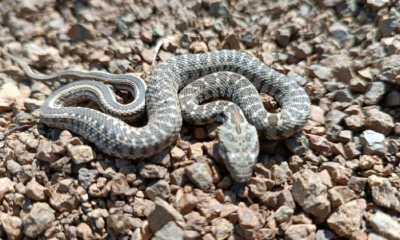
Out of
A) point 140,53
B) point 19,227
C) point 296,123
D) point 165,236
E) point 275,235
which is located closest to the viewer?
point 165,236

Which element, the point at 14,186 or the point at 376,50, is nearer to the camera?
the point at 14,186

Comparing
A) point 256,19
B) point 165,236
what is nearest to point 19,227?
point 165,236

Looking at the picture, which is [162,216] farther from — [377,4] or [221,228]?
[377,4]

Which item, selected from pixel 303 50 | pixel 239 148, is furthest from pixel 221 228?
pixel 303 50

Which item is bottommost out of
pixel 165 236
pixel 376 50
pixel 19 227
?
pixel 19 227

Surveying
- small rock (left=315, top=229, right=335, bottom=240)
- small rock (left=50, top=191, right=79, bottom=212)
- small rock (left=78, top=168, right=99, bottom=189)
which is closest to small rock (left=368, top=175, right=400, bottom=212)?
small rock (left=315, top=229, right=335, bottom=240)

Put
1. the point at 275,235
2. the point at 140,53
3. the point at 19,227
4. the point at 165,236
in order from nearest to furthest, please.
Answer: the point at 165,236 < the point at 275,235 < the point at 19,227 < the point at 140,53

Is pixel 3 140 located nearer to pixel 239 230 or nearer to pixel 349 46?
pixel 239 230
